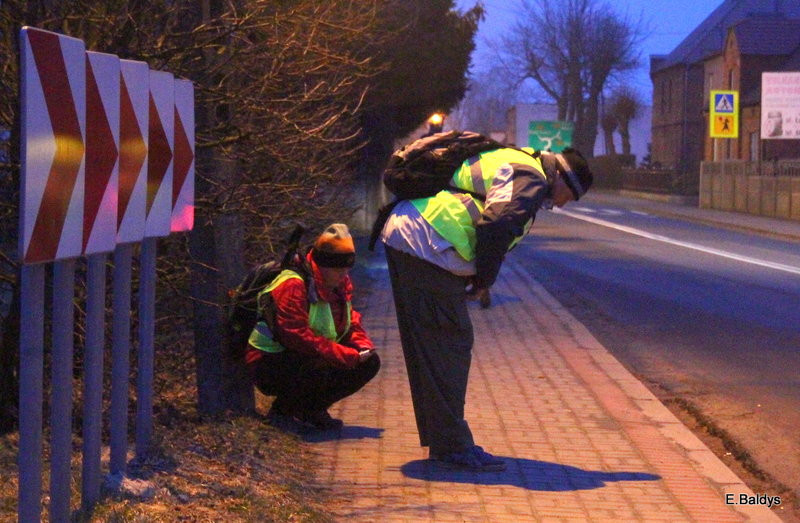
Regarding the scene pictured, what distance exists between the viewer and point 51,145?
3234mm

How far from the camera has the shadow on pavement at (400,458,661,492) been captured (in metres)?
5.45

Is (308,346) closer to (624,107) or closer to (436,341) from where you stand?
(436,341)

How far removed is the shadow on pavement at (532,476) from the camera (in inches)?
215

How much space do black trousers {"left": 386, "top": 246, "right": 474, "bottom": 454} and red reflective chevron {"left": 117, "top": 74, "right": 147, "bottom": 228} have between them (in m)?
1.70

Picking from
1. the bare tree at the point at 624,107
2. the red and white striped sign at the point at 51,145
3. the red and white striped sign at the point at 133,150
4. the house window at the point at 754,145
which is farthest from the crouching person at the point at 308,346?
the bare tree at the point at 624,107

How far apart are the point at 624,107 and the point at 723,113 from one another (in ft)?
128

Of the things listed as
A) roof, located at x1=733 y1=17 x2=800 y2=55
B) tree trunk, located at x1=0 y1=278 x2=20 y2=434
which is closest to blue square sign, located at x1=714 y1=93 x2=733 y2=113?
roof, located at x1=733 y1=17 x2=800 y2=55

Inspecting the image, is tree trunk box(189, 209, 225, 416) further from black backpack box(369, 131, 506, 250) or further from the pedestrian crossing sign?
the pedestrian crossing sign

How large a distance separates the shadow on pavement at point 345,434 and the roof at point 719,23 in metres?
55.7

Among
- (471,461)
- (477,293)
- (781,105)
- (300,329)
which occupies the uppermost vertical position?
(781,105)

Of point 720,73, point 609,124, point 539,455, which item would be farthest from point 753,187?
point 609,124

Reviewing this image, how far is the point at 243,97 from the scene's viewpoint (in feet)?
22.1

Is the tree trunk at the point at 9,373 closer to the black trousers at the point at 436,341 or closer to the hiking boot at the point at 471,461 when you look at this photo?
the black trousers at the point at 436,341

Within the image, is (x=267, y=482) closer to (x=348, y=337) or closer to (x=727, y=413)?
(x=348, y=337)
